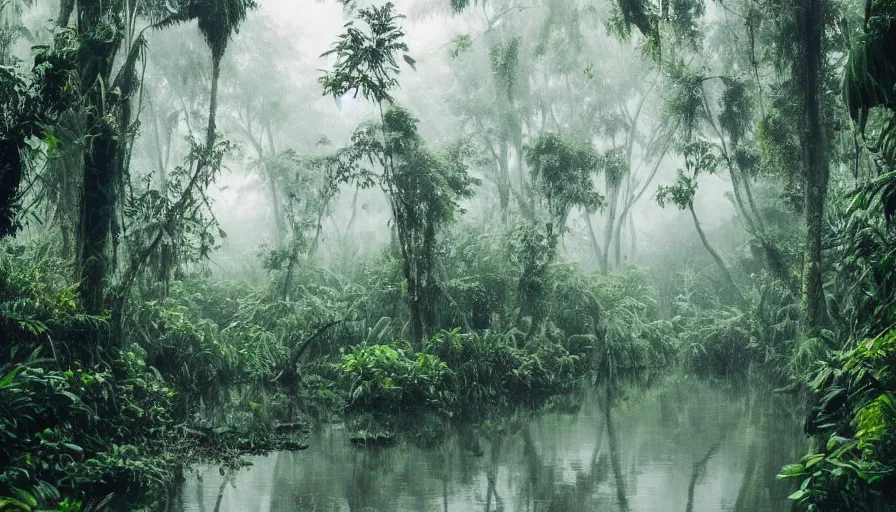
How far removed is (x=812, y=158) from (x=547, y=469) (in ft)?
22.3

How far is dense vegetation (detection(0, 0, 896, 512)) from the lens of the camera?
6.64 m

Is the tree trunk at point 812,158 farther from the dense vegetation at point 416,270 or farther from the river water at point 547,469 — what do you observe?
the river water at point 547,469

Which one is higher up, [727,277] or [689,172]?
[689,172]

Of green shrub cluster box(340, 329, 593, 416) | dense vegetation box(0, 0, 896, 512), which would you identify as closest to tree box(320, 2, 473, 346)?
dense vegetation box(0, 0, 896, 512)

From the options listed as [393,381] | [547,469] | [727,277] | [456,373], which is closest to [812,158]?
[456,373]

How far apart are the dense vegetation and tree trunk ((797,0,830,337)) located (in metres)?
0.03

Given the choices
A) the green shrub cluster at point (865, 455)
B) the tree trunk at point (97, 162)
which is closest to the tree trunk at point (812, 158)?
the green shrub cluster at point (865, 455)

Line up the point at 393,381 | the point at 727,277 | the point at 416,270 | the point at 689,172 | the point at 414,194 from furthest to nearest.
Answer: the point at 727,277
the point at 689,172
the point at 416,270
the point at 414,194
the point at 393,381

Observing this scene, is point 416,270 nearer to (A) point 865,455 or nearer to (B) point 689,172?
(B) point 689,172

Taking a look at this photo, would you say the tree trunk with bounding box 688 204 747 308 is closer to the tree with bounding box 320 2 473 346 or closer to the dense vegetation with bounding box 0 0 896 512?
the dense vegetation with bounding box 0 0 896 512

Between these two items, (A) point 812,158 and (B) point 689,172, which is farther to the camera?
(B) point 689,172

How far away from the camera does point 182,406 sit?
35.8 ft

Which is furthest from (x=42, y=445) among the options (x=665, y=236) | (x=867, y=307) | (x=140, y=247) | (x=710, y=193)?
(x=710, y=193)

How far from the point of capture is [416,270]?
14.1m
